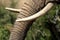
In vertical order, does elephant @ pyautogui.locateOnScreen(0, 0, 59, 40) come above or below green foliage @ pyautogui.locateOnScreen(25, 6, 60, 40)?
above

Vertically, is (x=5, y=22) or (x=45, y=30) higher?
(x=45, y=30)

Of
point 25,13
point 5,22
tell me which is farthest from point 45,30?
point 25,13

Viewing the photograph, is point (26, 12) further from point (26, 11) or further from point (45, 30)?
point (45, 30)

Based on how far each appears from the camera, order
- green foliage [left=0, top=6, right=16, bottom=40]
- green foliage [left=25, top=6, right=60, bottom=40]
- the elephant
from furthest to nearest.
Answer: green foliage [left=0, top=6, right=16, bottom=40]
green foliage [left=25, top=6, right=60, bottom=40]
the elephant

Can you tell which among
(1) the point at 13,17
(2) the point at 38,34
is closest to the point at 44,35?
(2) the point at 38,34

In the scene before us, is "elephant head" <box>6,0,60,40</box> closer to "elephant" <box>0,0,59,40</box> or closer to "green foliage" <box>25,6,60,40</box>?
"elephant" <box>0,0,59,40</box>

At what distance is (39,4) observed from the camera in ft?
9.16

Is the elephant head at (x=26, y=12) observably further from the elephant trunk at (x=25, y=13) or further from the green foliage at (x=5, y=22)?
the green foliage at (x=5, y=22)

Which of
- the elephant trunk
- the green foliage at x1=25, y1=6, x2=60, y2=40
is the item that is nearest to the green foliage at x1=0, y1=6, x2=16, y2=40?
the green foliage at x1=25, y1=6, x2=60, y2=40

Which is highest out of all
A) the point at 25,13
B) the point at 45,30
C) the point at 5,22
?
the point at 25,13

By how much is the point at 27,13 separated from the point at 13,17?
8.22 ft

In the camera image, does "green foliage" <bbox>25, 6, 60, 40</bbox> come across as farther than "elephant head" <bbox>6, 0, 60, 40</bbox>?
Yes

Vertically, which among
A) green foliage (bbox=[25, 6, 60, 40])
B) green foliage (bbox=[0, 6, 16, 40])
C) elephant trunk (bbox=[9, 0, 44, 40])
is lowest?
green foliage (bbox=[0, 6, 16, 40])

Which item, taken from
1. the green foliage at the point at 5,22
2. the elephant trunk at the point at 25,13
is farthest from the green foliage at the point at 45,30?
the elephant trunk at the point at 25,13
